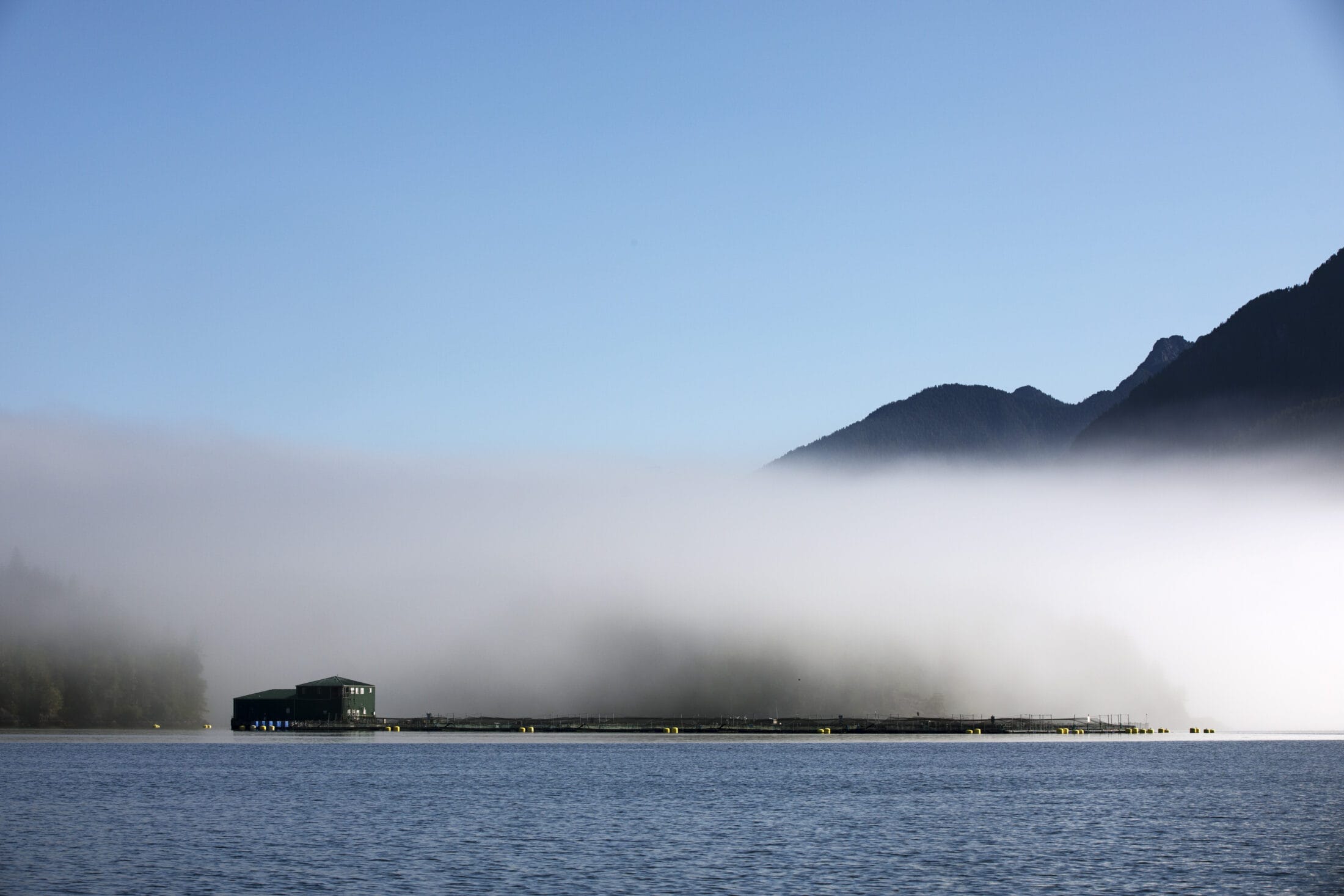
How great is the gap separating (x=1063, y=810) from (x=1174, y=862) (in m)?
32.1

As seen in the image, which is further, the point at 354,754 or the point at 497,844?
the point at 354,754

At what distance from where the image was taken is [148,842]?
76.1 meters

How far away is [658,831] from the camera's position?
84.0 metres

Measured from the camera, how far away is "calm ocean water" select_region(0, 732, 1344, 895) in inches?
2443

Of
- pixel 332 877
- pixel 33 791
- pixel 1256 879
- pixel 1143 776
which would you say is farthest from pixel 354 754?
pixel 1256 879

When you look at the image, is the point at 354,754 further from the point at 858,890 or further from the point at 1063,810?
the point at 858,890

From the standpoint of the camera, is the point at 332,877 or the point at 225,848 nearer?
the point at 332,877

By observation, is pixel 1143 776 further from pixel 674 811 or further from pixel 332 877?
pixel 332 877

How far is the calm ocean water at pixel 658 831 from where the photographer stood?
62.1 m

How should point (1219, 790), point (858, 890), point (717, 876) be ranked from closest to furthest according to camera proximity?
point (858, 890), point (717, 876), point (1219, 790)

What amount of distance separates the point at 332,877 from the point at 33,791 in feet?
208

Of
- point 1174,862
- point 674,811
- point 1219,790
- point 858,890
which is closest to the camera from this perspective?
point 858,890

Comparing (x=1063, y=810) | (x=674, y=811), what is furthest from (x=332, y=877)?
(x=1063, y=810)

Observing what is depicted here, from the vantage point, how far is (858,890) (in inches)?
2328
